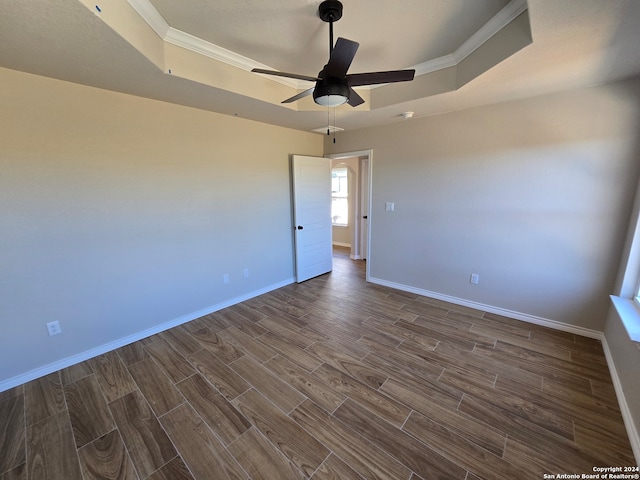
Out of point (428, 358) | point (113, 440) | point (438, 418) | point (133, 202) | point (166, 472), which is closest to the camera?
point (166, 472)

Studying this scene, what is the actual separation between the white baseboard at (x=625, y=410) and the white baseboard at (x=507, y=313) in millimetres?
321

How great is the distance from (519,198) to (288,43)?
9.12ft

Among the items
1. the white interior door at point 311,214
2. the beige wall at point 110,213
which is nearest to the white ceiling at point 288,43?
the beige wall at point 110,213

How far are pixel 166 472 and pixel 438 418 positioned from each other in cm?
169

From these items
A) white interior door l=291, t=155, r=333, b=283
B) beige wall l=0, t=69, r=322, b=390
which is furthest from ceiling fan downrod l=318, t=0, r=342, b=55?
white interior door l=291, t=155, r=333, b=283

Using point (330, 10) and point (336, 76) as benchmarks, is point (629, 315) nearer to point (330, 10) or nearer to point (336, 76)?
point (336, 76)

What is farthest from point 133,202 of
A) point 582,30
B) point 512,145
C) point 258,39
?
point 512,145

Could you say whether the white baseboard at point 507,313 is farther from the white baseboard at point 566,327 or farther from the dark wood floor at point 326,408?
the dark wood floor at point 326,408

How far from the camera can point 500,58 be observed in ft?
5.97

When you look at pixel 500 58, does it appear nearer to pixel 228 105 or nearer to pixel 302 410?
pixel 228 105

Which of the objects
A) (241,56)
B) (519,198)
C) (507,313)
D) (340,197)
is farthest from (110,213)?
(340,197)

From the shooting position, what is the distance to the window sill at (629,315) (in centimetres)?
159

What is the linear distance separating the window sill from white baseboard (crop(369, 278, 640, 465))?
19.4 inches

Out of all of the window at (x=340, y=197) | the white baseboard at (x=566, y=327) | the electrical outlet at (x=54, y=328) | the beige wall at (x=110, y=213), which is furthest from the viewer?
the window at (x=340, y=197)
